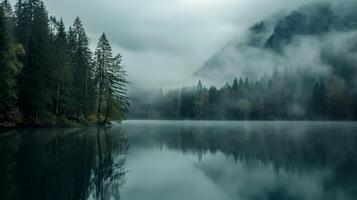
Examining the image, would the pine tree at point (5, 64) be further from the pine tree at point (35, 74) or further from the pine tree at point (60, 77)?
the pine tree at point (60, 77)

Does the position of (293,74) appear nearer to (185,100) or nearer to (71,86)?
(185,100)

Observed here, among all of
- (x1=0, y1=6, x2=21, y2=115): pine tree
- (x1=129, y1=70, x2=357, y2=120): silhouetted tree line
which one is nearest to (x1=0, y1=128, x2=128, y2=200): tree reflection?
(x1=0, y1=6, x2=21, y2=115): pine tree

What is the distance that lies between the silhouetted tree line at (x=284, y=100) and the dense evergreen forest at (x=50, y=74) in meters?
83.8

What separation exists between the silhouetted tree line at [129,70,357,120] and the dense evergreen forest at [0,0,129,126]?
83.8 meters

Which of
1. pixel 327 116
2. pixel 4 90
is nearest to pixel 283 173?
pixel 4 90

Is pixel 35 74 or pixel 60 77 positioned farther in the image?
pixel 60 77

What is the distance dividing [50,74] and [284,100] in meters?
107

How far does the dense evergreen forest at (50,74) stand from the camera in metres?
44.7

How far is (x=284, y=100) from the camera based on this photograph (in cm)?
14362

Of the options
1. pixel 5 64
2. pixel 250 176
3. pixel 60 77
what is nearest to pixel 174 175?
pixel 250 176

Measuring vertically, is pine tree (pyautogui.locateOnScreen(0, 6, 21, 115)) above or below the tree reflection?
above

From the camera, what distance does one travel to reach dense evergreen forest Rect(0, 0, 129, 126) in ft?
147

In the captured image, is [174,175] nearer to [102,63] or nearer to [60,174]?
[60,174]

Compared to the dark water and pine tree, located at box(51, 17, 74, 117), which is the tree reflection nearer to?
the dark water
